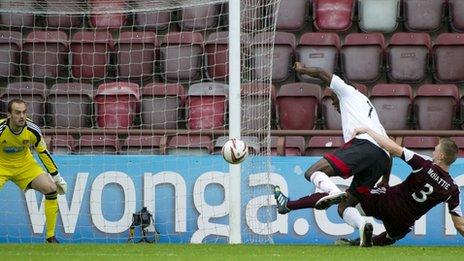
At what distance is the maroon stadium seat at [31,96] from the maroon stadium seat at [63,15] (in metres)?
0.90

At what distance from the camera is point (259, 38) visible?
1354 cm

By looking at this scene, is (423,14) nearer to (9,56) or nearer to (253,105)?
(253,105)

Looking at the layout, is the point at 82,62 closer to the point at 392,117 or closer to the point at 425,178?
the point at 392,117

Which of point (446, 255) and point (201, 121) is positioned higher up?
point (201, 121)

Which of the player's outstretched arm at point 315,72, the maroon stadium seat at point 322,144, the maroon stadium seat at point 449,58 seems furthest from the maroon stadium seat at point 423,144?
the player's outstretched arm at point 315,72

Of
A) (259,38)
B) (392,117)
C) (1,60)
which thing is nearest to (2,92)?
(1,60)

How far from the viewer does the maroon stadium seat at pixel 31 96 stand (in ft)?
47.2

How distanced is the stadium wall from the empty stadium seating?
8.78 feet

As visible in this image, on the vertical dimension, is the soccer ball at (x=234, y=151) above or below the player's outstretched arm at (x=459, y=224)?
above

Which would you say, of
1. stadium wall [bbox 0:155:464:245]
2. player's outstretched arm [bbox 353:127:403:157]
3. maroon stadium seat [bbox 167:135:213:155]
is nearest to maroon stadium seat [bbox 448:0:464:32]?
stadium wall [bbox 0:155:464:245]

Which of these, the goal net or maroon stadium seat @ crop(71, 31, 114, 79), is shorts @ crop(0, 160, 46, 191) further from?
maroon stadium seat @ crop(71, 31, 114, 79)

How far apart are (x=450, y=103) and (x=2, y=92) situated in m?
5.07

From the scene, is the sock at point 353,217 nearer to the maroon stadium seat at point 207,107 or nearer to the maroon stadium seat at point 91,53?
the maroon stadium seat at point 207,107

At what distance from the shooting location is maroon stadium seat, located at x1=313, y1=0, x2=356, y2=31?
15.4 metres
